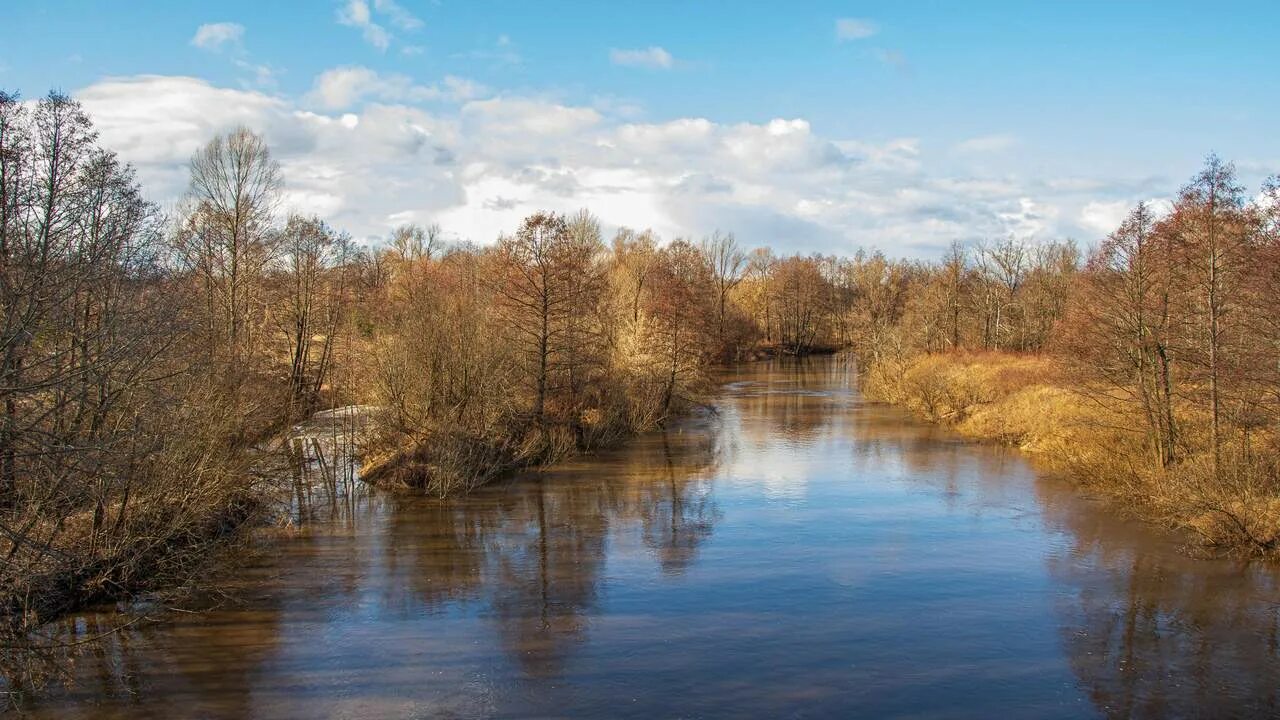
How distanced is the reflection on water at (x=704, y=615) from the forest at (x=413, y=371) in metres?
1.34

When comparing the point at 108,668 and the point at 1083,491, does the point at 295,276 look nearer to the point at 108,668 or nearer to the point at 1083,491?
the point at 108,668

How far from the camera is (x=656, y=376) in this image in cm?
3709

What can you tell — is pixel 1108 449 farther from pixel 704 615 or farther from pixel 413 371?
pixel 413 371

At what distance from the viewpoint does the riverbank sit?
17156 millimetres

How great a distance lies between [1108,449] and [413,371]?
19.7 meters

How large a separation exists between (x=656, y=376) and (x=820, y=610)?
22.9 m

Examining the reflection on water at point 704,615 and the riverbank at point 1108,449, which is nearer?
the reflection on water at point 704,615

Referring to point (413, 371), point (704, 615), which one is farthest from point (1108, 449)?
point (413, 371)

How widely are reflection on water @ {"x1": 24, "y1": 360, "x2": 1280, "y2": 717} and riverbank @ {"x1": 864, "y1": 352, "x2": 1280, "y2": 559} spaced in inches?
32.5

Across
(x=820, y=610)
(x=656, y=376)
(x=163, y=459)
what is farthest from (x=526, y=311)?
(x=820, y=610)

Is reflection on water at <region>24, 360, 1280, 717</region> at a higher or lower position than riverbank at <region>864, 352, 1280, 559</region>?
lower

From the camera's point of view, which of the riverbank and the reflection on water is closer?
the reflection on water

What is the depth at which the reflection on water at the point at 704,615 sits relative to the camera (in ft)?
37.6

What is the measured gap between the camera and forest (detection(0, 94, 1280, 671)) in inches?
458
